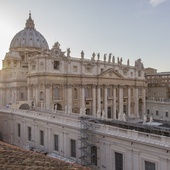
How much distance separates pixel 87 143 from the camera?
2253 cm

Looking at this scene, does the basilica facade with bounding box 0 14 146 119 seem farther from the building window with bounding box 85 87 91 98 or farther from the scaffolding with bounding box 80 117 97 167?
the scaffolding with bounding box 80 117 97 167

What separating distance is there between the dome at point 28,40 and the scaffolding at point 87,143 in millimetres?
57020

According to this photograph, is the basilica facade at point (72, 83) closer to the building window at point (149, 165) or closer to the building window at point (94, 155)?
the building window at point (94, 155)

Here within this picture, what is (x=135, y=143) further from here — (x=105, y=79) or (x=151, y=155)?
(x=105, y=79)

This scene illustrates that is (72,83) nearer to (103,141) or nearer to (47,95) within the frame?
(47,95)

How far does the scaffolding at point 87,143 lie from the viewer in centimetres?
2259

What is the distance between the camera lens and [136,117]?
6116 centimetres

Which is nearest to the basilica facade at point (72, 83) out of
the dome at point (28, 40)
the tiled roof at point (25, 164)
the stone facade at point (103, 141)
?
the dome at point (28, 40)

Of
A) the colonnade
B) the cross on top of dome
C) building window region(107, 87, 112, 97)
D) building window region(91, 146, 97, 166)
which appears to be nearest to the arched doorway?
the colonnade

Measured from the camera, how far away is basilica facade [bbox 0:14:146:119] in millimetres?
43562

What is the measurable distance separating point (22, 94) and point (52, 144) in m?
30.7

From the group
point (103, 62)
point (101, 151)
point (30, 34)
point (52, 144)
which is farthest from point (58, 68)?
point (30, 34)

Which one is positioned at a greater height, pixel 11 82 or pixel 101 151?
pixel 11 82

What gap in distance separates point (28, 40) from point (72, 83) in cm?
3699
